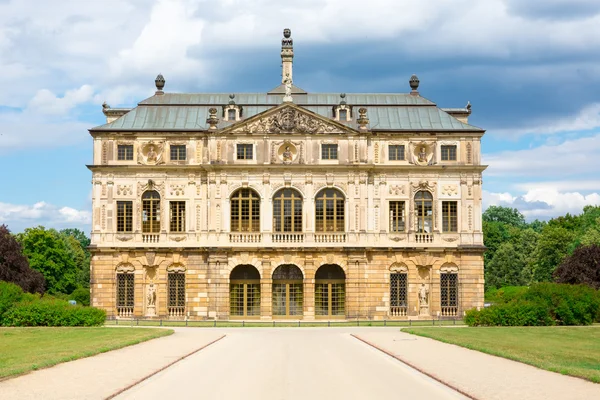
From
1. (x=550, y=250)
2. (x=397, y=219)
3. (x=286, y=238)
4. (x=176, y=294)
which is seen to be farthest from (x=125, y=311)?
(x=550, y=250)

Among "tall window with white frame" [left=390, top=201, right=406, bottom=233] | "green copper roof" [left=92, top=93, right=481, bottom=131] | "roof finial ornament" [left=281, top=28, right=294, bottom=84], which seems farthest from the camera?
"roof finial ornament" [left=281, top=28, right=294, bottom=84]

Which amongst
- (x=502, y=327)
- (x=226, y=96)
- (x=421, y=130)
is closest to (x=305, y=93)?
(x=226, y=96)

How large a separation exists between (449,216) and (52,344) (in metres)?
36.5

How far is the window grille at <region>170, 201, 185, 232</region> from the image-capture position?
206 feet

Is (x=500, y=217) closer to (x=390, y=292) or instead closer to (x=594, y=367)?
(x=390, y=292)

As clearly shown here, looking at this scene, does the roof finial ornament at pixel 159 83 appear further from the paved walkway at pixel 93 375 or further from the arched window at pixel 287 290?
the paved walkway at pixel 93 375

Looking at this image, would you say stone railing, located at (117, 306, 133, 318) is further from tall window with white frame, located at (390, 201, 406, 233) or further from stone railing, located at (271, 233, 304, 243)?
tall window with white frame, located at (390, 201, 406, 233)

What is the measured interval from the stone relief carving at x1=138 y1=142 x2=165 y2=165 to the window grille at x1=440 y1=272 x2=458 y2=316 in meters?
23.0

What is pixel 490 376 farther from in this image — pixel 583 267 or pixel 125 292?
pixel 583 267

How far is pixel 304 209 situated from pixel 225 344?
2716 centimetres

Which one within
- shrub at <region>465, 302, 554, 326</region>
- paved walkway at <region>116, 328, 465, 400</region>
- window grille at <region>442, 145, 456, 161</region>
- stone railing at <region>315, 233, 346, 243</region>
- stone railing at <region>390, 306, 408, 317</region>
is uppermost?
window grille at <region>442, 145, 456, 161</region>

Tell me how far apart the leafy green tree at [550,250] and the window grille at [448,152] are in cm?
4068

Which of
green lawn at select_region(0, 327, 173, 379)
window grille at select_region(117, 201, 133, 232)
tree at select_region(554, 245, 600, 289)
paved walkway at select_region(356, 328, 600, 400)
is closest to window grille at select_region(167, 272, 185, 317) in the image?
window grille at select_region(117, 201, 133, 232)

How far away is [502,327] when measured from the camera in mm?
46000
